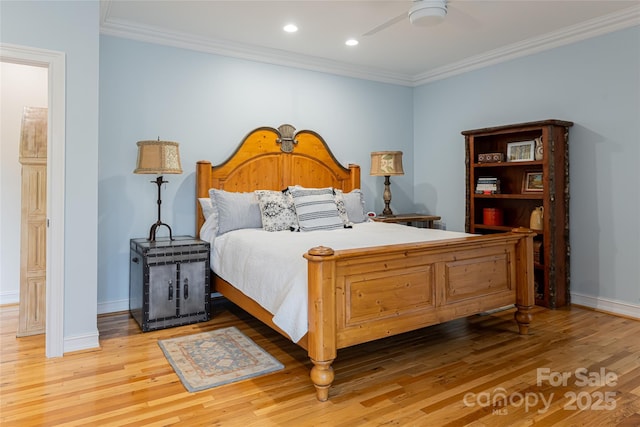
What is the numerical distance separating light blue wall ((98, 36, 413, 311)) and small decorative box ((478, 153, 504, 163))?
166 centimetres

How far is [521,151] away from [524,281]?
173cm

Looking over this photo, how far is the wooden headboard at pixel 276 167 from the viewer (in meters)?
4.26

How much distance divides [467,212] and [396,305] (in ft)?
8.39

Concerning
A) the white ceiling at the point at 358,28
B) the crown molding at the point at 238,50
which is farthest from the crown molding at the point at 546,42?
the crown molding at the point at 238,50

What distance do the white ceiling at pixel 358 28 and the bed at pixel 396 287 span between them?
4.32 ft

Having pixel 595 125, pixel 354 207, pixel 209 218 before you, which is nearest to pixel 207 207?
pixel 209 218

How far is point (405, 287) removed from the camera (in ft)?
8.73

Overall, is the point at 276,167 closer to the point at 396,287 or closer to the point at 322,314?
the point at 396,287

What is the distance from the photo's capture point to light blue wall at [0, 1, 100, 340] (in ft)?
9.43

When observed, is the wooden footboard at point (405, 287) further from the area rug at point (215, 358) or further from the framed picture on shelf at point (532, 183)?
the framed picture on shelf at point (532, 183)

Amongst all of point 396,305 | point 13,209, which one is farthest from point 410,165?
point 13,209

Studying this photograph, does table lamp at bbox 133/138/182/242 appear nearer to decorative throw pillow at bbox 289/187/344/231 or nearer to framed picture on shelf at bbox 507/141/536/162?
decorative throw pillow at bbox 289/187/344/231

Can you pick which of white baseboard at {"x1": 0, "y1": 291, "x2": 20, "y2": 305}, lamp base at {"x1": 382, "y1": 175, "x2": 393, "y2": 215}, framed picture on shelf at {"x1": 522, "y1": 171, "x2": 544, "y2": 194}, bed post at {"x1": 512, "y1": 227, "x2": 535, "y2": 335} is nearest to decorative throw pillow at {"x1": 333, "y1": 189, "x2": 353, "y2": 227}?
lamp base at {"x1": 382, "y1": 175, "x2": 393, "y2": 215}

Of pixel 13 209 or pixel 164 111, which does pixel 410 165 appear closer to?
pixel 164 111
